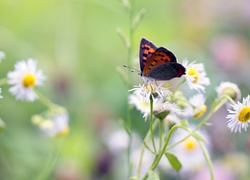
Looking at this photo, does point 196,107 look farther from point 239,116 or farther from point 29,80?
point 29,80

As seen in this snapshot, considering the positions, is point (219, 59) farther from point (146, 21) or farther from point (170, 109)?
point (170, 109)

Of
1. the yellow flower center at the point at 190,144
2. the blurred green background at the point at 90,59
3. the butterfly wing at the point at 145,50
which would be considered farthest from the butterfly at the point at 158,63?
the blurred green background at the point at 90,59

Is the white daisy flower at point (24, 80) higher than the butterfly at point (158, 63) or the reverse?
higher

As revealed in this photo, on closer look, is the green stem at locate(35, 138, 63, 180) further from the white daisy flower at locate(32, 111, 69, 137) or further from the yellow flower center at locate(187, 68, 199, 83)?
the yellow flower center at locate(187, 68, 199, 83)

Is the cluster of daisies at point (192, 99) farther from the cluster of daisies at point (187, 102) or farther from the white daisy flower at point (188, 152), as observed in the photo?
the white daisy flower at point (188, 152)

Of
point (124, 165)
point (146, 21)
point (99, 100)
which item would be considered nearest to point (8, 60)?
point (99, 100)

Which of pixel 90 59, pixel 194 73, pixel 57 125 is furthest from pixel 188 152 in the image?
pixel 90 59
